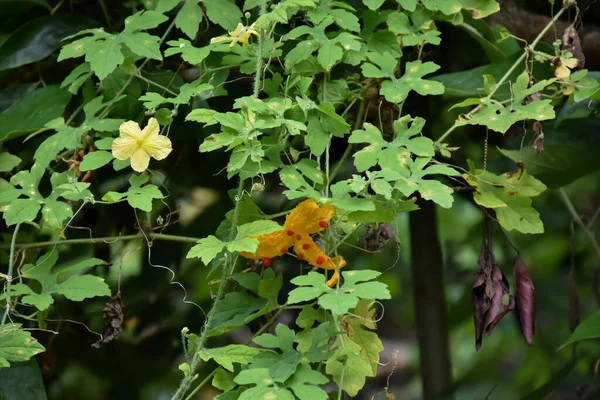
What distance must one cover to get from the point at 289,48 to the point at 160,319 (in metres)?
0.82

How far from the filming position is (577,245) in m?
2.15

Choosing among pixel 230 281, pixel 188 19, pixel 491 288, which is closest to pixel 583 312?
pixel 491 288

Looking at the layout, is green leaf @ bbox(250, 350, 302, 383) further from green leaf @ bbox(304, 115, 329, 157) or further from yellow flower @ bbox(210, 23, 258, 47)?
yellow flower @ bbox(210, 23, 258, 47)

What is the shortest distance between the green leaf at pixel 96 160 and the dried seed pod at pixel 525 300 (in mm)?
655

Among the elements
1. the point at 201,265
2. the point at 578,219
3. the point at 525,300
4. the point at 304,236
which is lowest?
the point at 201,265

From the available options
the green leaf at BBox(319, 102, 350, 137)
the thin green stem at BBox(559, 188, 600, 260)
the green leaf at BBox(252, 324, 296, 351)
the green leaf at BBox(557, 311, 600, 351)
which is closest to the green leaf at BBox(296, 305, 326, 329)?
the green leaf at BBox(252, 324, 296, 351)

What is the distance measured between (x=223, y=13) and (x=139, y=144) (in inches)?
10.6

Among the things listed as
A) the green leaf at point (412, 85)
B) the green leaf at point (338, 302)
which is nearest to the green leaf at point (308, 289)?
the green leaf at point (338, 302)

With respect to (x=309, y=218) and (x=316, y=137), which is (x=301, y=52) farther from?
(x=309, y=218)

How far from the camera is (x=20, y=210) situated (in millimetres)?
1144

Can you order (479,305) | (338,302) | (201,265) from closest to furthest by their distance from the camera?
(338,302)
(479,305)
(201,265)

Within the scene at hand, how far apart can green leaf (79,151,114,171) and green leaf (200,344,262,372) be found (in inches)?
12.8

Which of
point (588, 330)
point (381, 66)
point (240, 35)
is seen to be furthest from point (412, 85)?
point (588, 330)

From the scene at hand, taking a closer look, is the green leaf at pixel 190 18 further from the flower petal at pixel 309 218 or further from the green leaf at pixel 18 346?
the green leaf at pixel 18 346
